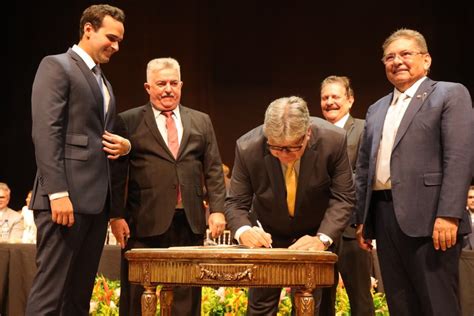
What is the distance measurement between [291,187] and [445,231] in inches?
27.5

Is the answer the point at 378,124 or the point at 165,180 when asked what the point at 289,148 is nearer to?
the point at 378,124

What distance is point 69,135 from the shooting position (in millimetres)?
3408

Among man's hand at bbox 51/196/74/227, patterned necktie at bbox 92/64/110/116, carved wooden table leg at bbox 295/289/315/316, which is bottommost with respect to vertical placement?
carved wooden table leg at bbox 295/289/315/316

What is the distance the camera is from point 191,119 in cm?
415

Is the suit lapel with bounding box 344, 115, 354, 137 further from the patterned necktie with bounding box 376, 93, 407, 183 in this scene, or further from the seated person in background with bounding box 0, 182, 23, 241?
the seated person in background with bounding box 0, 182, 23, 241

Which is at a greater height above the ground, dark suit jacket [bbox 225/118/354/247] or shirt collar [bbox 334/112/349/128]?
shirt collar [bbox 334/112/349/128]

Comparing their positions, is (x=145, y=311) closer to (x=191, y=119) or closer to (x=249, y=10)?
(x=191, y=119)

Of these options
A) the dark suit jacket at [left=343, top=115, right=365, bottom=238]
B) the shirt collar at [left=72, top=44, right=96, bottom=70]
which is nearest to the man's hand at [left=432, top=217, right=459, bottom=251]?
the dark suit jacket at [left=343, top=115, right=365, bottom=238]

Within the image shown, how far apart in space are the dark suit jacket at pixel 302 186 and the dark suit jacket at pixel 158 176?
60cm

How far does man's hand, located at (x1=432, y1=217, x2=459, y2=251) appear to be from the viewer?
10.4 ft

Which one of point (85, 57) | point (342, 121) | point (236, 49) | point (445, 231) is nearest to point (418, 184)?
point (445, 231)

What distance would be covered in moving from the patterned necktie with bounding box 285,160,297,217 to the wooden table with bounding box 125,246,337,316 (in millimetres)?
626

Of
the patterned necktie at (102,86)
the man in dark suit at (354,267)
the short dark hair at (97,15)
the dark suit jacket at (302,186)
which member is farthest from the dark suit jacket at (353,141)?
the short dark hair at (97,15)

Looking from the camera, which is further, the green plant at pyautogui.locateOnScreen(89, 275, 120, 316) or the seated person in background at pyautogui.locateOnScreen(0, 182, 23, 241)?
the seated person in background at pyautogui.locateOnScreen(0, 182, 23, 241)
